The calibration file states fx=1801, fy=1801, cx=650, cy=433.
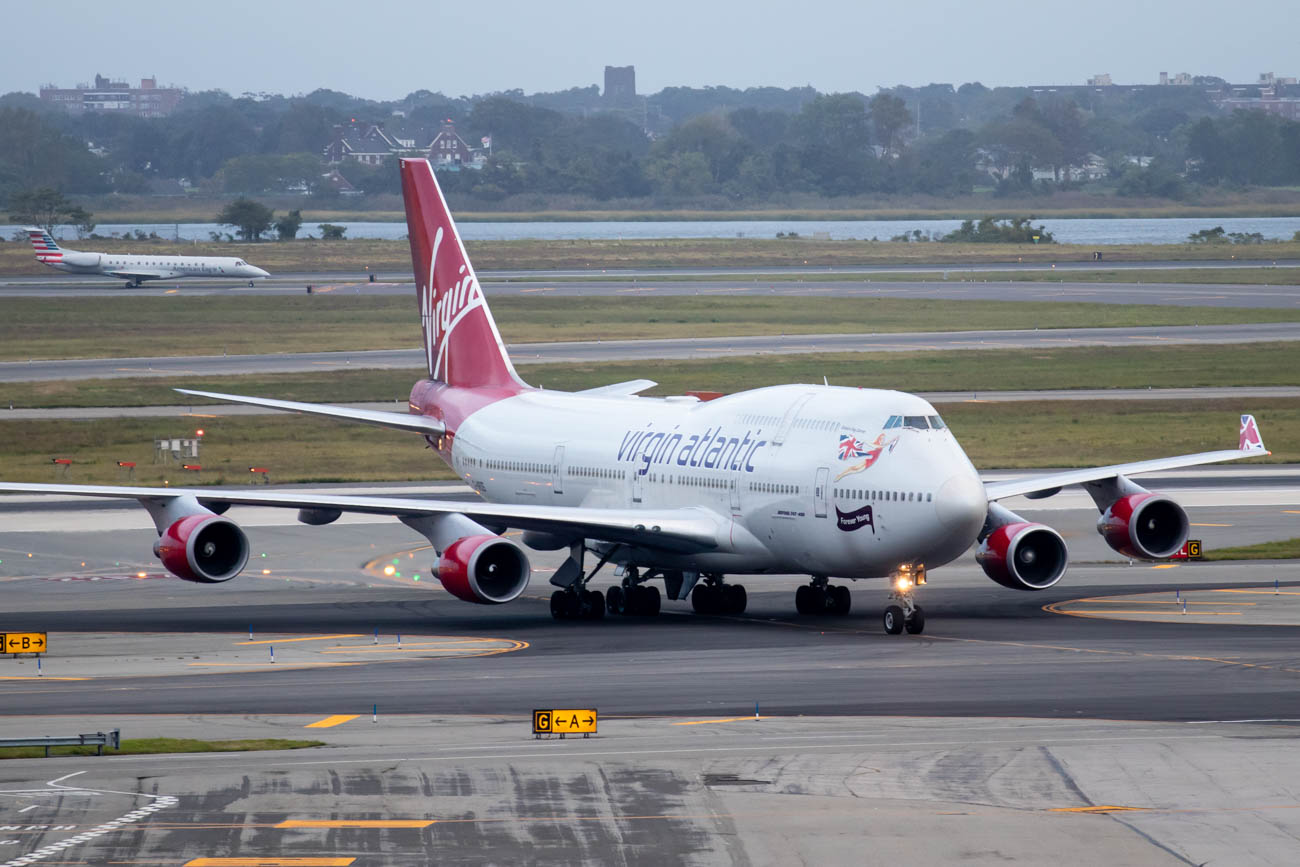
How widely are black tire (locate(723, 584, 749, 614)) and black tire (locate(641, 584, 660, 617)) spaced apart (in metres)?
1.63

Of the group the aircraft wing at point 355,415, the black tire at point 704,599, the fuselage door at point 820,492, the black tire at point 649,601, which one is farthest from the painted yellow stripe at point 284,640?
the fuselage door at point 820,492

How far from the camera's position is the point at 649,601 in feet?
138

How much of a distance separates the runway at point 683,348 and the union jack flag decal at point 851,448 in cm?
5898

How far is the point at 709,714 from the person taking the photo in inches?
1174

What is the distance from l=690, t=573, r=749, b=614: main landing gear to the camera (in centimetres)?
4212

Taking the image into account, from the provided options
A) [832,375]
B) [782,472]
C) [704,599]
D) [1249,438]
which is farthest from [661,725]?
[832,375]

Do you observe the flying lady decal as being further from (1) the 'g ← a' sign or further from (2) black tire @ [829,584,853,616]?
(1) the 'g ← a' sign

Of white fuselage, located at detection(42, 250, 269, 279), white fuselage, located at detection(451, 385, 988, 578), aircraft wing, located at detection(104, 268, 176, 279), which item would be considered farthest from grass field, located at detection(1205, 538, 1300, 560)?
aircraft wing, located at detection(104, 268, 176, 279)

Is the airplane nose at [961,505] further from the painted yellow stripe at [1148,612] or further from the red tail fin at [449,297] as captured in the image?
the red tail fin at [449,297]

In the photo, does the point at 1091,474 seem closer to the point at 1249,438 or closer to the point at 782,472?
the point at 1249,438

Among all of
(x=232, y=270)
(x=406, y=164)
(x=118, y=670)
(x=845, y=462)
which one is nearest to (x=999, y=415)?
(x=406, y=164)

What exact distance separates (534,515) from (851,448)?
7261 mm

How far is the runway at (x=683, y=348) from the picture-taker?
96250 mm

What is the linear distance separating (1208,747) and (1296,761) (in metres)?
1.36
